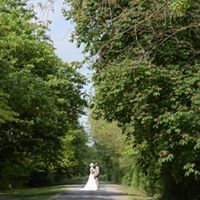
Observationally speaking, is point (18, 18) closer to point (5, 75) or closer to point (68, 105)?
point (68, 105)

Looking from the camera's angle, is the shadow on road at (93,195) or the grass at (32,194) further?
the grass at (32,194)

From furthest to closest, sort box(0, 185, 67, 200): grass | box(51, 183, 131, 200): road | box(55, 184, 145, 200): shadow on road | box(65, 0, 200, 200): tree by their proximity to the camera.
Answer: box(0, 185, 67, 200): grass → box(51, 183, 131, 200): road → box(55, 184, 145, 200): shadow on road → box(65, 0, 200, 200): tree

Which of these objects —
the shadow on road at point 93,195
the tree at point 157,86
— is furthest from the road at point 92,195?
the tree at point 157,86

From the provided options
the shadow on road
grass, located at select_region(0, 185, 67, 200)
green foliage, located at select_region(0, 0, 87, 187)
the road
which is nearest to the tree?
green foliage, located at select_region(0, 0, 87, 187)

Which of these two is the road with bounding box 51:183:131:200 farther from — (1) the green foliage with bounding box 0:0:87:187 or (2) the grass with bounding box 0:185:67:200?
(1) the green foliage with bounding box 0:0:87:187

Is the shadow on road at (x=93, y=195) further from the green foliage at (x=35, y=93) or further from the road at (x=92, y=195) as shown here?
the green foliage at (x=35, y=93)

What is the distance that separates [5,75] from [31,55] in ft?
37.3

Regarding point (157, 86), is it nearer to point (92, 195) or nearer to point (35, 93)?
point (35, 93)

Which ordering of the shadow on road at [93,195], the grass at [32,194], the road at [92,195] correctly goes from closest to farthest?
the shadow on road at [93,195] < the road at [92,195] < the grass at [32,194]

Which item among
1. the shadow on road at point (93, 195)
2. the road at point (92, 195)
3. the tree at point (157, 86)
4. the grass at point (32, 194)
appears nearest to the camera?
the tree at point (157, 86)

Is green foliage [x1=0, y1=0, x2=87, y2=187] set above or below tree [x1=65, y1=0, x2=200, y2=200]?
above

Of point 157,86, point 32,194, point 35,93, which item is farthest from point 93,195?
point 157,86

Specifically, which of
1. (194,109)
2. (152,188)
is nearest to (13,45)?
(152,188)

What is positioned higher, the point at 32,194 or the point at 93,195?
the point at 32,194
